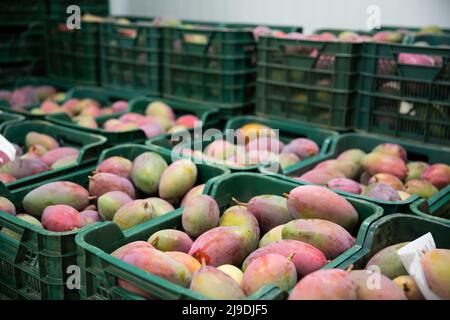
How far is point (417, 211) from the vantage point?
1411 millimetres

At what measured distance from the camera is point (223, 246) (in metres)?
1.25

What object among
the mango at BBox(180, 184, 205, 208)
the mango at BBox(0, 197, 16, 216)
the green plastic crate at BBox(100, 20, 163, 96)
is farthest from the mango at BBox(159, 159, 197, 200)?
the green plastic crate at BBox(100, 20, 163, 96)

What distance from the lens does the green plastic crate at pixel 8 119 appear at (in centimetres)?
224

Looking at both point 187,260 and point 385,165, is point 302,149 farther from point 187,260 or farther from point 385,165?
point 187,260

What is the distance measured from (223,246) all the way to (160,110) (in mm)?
1411

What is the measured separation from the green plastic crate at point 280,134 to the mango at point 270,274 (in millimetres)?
904

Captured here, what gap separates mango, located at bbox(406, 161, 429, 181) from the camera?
6.15ft

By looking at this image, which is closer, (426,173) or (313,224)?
(313,224)

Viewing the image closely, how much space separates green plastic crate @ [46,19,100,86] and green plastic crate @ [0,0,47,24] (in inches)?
3.6

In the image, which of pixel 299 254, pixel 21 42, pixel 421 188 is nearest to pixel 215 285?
pixel 299 254

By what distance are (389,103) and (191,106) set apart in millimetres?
981

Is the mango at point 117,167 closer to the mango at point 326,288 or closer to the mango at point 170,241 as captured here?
the mango at point 170,241

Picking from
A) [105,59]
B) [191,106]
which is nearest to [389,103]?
[191,106]
